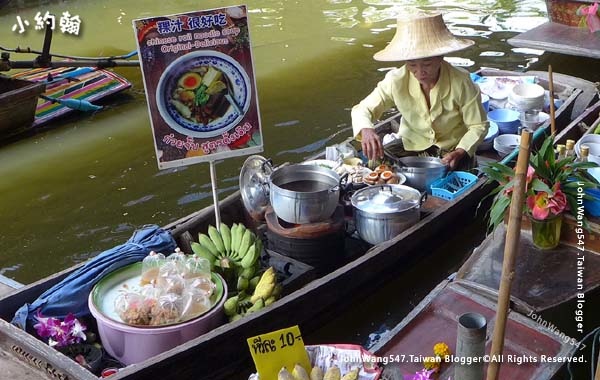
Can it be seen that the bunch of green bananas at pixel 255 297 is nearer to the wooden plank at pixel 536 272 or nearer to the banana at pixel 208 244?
the banana at pixel 208 244

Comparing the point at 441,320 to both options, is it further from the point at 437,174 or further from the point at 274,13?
the point at 274,13

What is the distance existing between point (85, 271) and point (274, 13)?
11.1 meters

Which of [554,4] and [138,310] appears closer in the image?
[138,310]

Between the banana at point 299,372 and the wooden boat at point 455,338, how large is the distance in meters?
0.43

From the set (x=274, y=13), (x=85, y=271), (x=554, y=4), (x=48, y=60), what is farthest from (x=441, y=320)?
(x=274, y=13)

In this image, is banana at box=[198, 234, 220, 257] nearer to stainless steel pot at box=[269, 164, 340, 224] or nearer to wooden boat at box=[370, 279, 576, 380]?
stainless steel pot at box=[269, 164, 340, 224]

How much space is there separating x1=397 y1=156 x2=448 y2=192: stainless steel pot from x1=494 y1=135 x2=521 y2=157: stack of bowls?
1.06m

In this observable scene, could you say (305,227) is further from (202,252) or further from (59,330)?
(59,330)

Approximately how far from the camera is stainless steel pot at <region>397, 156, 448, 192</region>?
4996 mm

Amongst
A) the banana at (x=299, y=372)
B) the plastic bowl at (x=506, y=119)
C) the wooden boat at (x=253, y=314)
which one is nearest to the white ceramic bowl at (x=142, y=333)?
the wooden boat at (x=253, y=314)

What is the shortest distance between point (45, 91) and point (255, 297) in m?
6.02

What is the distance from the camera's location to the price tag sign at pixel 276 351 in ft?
9.14

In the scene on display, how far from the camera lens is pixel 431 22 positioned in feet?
15.9

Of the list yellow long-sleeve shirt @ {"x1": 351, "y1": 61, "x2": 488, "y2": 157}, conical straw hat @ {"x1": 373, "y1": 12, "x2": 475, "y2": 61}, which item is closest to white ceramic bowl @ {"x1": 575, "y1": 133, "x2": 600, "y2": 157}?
yellow long-sleeve shirt @ {"x1": 351, "y1": 61, "x2": 488, "y2": 157}
